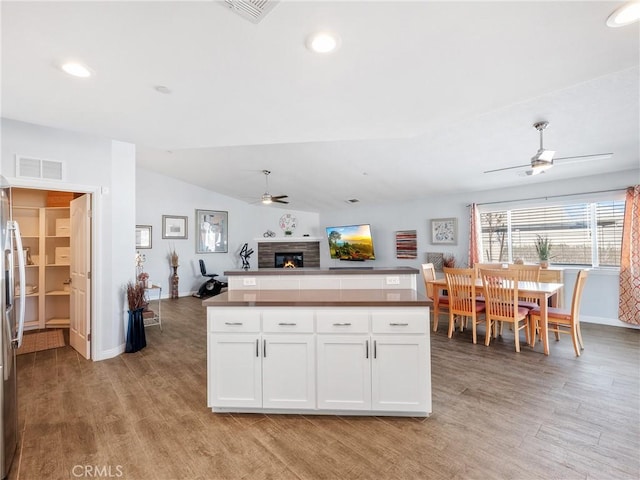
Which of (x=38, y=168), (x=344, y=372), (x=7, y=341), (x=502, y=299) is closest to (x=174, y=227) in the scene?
(x=38, y=168)

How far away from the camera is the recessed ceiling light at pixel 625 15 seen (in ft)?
4.87

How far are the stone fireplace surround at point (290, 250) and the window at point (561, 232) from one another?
4.73m

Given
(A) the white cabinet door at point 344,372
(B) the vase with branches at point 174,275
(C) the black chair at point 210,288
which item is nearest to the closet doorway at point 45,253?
(B) the vase with branches at point 174,275

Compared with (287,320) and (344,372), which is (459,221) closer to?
(344,372)

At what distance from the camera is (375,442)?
6.45 ft

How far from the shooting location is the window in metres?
4.78

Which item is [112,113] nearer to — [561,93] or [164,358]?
[164,358]

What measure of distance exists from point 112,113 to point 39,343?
11.5 feet

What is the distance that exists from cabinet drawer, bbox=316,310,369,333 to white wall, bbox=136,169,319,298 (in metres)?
6.45

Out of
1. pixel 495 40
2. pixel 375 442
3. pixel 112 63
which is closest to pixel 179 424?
pixel 375 442

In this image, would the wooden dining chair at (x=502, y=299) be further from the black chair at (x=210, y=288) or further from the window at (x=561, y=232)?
the black chair at (x=210, y=288)

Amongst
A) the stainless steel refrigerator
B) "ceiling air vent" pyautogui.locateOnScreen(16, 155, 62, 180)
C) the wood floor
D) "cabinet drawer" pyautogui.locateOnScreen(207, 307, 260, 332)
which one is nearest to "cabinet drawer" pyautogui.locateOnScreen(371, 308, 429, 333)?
the wood floor

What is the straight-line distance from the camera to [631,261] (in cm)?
438

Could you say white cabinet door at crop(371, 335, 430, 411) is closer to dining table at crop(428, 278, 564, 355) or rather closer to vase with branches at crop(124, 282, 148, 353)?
dining table at crop(428, 278, 564, 355)
